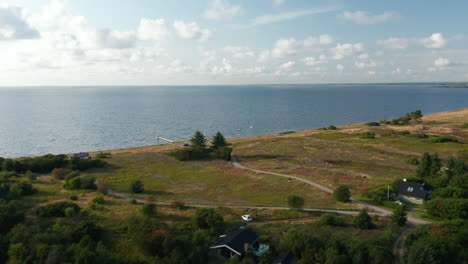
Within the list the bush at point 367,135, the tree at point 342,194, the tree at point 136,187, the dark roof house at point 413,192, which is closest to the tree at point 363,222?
the tree at point 342,194

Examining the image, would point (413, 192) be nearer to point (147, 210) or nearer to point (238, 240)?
point (238, 240)

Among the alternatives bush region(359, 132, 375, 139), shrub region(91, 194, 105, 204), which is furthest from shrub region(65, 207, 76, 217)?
bush region(359, 132, 375, 139)

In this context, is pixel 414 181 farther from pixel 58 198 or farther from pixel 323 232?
Answer: pixel 58 198

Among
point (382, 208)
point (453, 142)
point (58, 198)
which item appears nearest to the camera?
point (382, 208)

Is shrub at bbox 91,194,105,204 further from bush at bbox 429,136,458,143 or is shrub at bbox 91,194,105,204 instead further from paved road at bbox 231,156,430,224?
bush at bbox 429,136,458,143

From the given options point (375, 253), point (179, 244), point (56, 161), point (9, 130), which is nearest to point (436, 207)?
point (375, 253)

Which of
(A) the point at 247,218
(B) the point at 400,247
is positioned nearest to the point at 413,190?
(B) the point at 400,247

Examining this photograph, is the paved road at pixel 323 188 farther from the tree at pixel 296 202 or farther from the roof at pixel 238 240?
the roof at pixel 238 240
